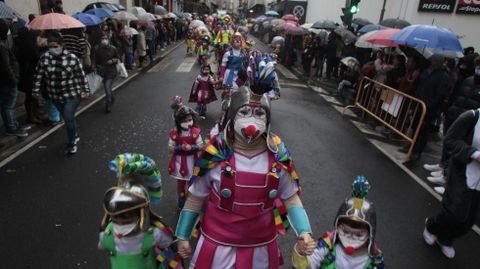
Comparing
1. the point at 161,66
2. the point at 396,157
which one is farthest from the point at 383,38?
the point at 161,66

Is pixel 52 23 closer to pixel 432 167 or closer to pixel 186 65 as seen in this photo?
pixel 432 167

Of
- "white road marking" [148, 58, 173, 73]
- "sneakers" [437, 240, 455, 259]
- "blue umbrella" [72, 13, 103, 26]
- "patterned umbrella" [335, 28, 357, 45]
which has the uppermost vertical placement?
"blue umbrella" [72, 13, 103, 26]

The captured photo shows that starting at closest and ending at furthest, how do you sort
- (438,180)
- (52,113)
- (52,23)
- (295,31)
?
1. (438,180)
2. (52,23)
3. (52,113)
4. (295,31)

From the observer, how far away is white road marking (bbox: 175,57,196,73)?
16.2 metres

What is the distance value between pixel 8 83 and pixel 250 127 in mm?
5850

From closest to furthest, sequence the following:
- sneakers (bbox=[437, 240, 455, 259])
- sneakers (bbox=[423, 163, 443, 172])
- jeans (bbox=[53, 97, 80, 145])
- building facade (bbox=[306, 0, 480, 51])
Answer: sneakers (bbox=[437, 240, 455, 259]), jeans (bbox=[53, 97, 80, 145]), sneakers (bbox=[423, 163, 443, 172]), building facade (bbox=[306, 0, 480, 51])

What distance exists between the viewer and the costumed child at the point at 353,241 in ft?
8.63

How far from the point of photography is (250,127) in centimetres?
234

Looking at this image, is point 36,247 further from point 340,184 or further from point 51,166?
point 340,184

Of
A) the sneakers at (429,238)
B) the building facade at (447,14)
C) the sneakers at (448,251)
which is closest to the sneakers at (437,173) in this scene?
the sneakers at (429,238)

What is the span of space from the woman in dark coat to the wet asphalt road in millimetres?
692

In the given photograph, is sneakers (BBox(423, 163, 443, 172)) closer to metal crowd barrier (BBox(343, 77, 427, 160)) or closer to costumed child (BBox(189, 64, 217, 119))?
metal crowd barrier (BBox(343, 77, 427, 160))

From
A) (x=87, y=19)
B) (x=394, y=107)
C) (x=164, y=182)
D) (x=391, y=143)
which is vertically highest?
(x=87, y=19)

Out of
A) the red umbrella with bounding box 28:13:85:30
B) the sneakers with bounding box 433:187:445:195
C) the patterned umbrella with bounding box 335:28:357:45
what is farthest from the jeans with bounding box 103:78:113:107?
the patterned umbrella with bounding box 335:28:357:45
